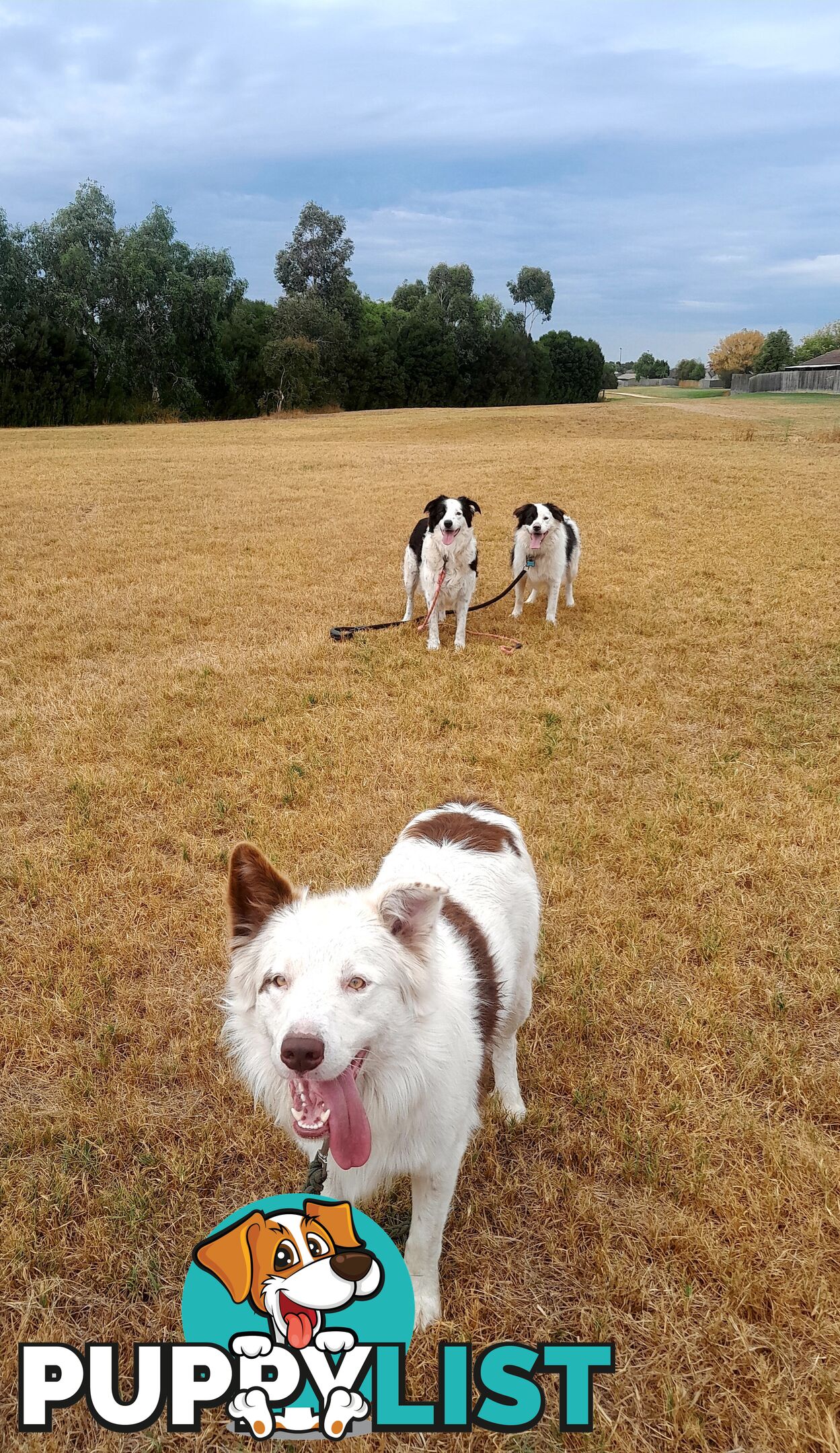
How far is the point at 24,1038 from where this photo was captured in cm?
297

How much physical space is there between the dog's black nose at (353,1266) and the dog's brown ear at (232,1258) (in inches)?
7.8

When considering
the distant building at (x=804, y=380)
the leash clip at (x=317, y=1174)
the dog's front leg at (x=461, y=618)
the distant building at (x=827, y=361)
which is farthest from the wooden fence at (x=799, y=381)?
the leash clip at (x=317, y=1174)

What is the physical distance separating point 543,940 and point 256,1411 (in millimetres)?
2093

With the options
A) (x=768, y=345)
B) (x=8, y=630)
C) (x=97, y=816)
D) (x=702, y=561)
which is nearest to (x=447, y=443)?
(x=702, y=561)

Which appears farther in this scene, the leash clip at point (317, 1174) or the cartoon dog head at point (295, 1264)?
the leash clip at point (317, 1174)

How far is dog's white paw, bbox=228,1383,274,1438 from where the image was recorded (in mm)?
1737

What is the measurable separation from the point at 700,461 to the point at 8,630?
17.0 m

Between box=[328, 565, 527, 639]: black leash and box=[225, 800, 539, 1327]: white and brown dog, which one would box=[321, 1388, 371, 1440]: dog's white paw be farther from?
box=[328, 565, 527, 639]: black leash

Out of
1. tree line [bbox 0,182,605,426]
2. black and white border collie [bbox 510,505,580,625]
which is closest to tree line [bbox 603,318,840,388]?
tree line [bbox 0,182,605,426]

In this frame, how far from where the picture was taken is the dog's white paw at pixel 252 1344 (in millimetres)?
1739

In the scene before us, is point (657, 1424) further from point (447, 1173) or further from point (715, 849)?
point (715, 849)

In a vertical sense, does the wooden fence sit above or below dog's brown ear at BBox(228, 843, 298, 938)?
above

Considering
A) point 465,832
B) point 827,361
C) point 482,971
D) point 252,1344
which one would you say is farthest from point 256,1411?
point 827,361

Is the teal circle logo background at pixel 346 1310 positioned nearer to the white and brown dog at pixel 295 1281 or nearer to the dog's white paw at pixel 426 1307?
the white and brown dog at pixel 295 1281
